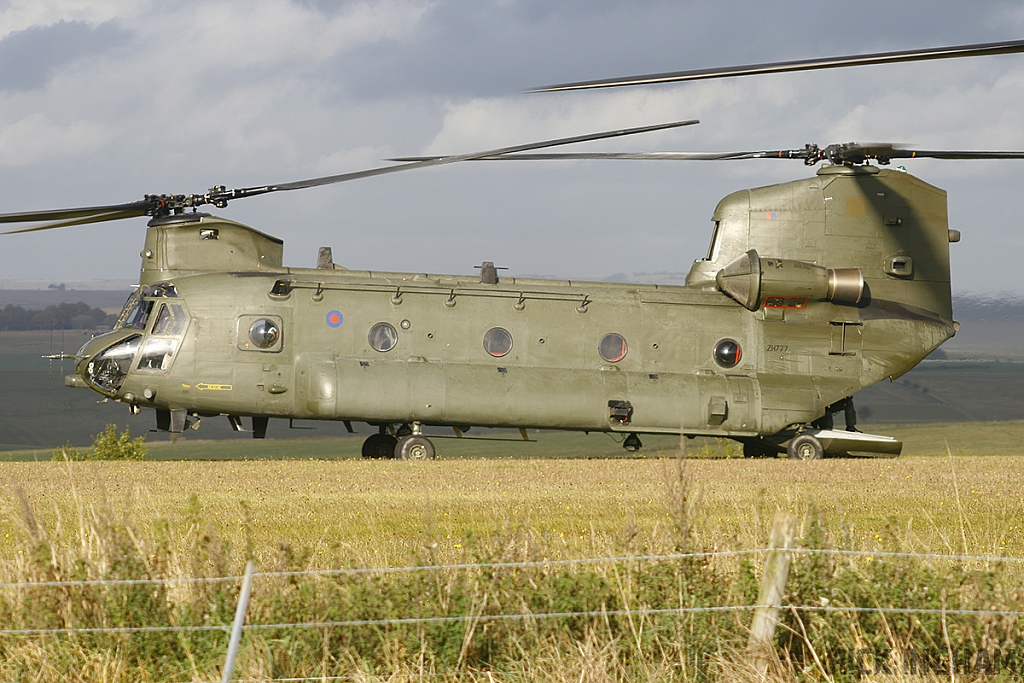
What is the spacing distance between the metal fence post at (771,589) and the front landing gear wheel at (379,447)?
16810mm

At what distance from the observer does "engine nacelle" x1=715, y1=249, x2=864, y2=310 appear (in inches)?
931

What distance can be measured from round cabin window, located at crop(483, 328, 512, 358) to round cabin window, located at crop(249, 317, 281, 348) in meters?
3.98

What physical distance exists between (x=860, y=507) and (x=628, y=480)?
14.2ft

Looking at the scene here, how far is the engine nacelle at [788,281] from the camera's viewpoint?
2364 centimetres

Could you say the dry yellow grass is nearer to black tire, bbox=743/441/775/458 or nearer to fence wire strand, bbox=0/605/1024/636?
fence wire strand, bbox=0/605/1024/636

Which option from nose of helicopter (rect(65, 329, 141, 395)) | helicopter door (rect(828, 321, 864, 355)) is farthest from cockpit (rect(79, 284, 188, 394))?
helicopter door (rect(828, 321, 864, 355))

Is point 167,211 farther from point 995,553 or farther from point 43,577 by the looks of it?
point 995,553

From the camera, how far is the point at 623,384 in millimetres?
23375

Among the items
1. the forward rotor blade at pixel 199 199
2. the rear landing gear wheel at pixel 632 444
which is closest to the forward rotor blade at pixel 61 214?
the forward rotor blade at pixel 199 199

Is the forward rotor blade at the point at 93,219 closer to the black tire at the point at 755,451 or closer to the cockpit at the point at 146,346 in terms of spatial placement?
the cockpit at the point at 146,346

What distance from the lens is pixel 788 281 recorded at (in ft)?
77.7

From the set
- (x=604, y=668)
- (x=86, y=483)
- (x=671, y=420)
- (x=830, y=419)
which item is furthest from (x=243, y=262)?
(x=604, y=668)

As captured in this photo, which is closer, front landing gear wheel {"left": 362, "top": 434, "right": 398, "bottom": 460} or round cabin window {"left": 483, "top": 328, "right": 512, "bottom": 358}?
round cabin window {"left": 483, "top": 328, "right": 512, "bottom": 358}

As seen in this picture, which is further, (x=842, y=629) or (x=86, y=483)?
(x=86, y=483)
